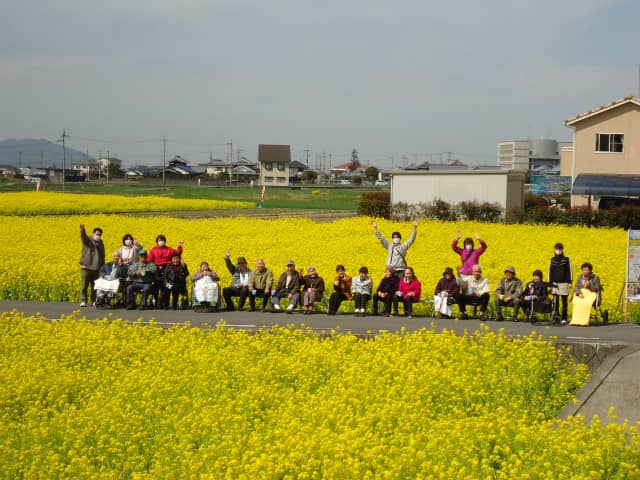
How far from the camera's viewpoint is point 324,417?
29.5 feet

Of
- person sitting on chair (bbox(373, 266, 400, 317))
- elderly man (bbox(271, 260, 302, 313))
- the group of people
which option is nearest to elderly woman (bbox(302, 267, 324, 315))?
the group of people

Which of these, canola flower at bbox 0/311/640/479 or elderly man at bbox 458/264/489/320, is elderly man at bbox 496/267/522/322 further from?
canola flower at bbox 0/311/640/479

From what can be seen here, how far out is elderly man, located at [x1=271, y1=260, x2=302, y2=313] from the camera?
1609cm

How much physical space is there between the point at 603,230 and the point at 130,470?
89.2ft

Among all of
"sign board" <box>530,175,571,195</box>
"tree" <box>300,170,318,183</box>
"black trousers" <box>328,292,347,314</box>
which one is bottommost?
"black trousers" <box>328,292,347,314</box>

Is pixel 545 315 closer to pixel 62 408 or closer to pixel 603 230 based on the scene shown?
pixel 62 408

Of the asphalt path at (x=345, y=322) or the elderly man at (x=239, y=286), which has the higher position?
the elderly man at (x=239, y=286)

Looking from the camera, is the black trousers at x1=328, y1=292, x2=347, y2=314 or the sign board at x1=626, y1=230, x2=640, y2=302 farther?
the black trousers at x1=328, y1=292, x2=347, y2=314

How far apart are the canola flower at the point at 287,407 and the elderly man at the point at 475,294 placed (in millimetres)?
2322

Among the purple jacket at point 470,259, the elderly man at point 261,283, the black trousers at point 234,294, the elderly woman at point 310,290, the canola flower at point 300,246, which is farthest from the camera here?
the canola flower at point 300,246

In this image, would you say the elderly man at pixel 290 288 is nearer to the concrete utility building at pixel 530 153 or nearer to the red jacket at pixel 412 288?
the red jacket at pixel 412 288

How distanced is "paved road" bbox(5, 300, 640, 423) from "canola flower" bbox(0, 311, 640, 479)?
51 cm

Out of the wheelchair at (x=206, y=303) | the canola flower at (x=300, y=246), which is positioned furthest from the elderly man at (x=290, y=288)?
the canola flower at (x=300, y=246)

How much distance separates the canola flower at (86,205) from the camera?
4697 cm
